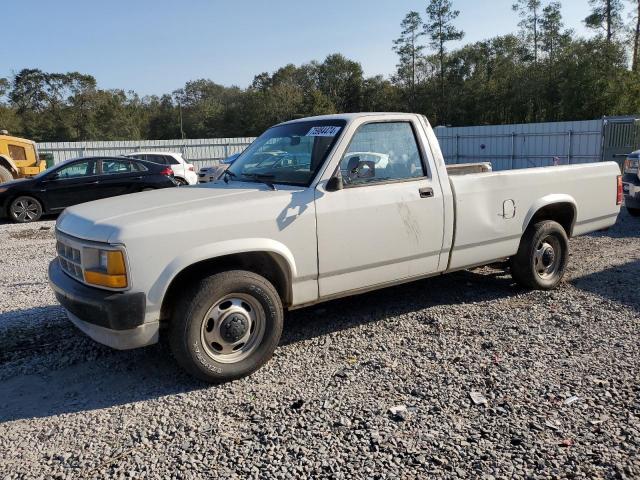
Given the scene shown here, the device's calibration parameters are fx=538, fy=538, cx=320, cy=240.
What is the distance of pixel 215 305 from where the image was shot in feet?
12.3

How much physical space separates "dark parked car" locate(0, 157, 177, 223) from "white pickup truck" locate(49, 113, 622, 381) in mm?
8780

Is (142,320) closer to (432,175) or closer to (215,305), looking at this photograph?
(215,305)

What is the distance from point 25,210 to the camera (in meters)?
12.4

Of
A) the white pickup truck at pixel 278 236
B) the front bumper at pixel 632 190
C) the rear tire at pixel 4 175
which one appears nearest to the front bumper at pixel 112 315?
the white pickup truck at pixel 278 236

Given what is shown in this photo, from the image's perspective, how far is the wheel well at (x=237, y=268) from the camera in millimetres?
3756

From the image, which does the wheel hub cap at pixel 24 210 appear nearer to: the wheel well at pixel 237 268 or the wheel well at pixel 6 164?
the wheel well at pixel 6 164

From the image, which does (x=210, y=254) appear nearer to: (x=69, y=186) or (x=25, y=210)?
(x=69, y=186)

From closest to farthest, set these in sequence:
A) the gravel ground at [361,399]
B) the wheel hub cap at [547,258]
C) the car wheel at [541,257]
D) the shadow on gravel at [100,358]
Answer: the gravel ground at [361,399]
the shadow on gravel at [100,358]
the car wheel at [541,257]
the wheel hub cap at [547,258]

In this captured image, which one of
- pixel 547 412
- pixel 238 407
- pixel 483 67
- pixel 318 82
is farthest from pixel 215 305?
pixel 318 82

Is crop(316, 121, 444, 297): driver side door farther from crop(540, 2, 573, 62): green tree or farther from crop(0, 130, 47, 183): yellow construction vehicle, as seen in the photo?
crop(540, 2, 573, 62): green tree

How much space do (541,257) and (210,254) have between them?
378 cm

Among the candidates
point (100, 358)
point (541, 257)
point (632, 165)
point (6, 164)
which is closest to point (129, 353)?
point (100, 358)

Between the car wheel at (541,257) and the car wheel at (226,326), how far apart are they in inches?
116

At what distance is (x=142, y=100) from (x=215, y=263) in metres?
87.5
